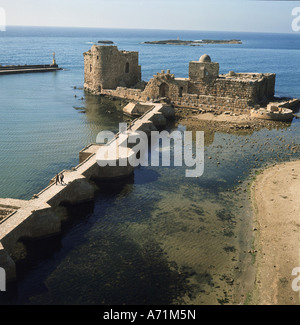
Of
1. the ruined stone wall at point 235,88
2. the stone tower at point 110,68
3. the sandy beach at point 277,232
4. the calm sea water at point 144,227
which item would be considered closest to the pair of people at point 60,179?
the calm sea water at point 144,227

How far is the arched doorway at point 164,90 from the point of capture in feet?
144

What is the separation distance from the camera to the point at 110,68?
48.5 meters

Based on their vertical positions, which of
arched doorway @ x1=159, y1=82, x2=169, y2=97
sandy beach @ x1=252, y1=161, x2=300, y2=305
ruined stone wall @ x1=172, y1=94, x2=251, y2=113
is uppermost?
arched doorway @ x1=159, y1=82, x2=169, y2=97

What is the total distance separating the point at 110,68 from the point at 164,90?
28.0 feet

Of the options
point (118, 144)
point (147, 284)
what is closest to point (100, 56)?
point (118, 144)

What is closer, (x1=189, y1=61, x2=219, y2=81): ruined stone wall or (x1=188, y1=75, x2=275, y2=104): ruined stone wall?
(x1=188, y1=75, x2=275, y2=104): ruined stone wall

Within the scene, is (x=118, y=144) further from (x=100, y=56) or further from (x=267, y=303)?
(x=100, y=56)

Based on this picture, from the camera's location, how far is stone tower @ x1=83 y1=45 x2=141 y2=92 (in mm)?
47969

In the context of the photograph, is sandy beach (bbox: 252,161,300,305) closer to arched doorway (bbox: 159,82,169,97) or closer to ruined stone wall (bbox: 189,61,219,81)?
ruined stone wall (bbox: 189,61,219,81)

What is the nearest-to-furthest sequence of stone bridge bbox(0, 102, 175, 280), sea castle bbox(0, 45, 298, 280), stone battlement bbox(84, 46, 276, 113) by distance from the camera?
1. stone bridge bbox(0, 102, 175, 280)
2. sea castle bbox(0, 45, 298, 280)
3. stone battlement bbox(84, 46, 276, 113)

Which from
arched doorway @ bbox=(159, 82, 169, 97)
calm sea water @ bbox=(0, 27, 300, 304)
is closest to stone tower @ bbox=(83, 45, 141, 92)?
arched doorway @ bbox=(159, 82, 169, 97)

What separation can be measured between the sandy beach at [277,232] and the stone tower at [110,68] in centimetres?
2880

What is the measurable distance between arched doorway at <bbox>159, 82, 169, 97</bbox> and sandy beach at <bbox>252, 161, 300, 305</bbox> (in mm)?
20895

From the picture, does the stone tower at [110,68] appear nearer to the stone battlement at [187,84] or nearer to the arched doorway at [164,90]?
the stone battlement at [187,84]
